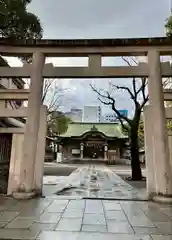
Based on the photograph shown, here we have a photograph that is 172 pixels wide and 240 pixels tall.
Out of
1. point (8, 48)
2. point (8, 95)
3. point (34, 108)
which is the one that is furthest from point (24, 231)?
point (8, 48)

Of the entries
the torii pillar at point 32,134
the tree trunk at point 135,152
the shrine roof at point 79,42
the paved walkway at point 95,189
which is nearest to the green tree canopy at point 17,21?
the shrine roof at point 79,42

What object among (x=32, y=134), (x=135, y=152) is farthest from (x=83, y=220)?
(x=135, y=152)

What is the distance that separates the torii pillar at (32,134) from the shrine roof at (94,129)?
82.8ft

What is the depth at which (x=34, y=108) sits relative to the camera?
6.25 metres

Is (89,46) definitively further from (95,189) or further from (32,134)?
(95,189)

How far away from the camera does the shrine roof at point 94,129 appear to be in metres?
32.5

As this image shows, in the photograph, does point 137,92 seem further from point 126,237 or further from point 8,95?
point 126,237

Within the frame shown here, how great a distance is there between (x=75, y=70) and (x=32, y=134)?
2223mm

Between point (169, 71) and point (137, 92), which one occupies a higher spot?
point (137, 92)

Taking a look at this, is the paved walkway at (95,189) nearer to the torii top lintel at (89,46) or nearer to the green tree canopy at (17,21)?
the torii top lintel at (89,46)

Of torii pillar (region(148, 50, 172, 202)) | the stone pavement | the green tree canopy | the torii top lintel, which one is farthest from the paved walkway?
the green tree canopy

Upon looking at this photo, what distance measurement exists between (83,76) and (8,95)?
2.22 m

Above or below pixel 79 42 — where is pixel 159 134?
below

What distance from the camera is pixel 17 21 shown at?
690 cm
